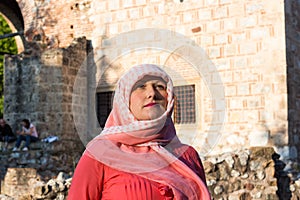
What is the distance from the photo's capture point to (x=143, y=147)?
9.33 feet

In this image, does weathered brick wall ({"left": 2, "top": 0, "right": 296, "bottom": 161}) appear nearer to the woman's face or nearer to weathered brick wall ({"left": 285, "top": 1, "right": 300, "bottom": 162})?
weathered brick wall ({"left": 285, "top": 1, "right": 300, "bottom": 162})

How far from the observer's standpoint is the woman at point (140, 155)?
8.84ft

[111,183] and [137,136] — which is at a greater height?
[137,136]

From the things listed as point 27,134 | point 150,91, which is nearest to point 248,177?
point 150,91

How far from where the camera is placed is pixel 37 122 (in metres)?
12.4

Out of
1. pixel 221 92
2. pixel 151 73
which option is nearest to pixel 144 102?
pixel 151 73

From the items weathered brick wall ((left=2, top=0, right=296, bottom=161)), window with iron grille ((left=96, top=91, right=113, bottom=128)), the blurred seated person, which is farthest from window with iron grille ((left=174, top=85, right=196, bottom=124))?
the blurred seated person

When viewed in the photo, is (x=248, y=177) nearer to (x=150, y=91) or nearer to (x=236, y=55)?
(x=236, y=55)

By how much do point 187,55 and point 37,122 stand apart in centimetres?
334

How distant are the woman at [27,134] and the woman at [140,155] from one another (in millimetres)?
9286

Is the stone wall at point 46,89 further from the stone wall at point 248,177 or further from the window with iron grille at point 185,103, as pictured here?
the stone wall at point 248,177

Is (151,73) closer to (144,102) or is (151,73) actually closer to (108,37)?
(144,102)

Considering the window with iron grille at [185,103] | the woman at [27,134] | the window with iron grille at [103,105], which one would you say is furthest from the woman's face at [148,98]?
the window with iron grille at [103,105]

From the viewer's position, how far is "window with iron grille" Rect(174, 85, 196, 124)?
1154cm
